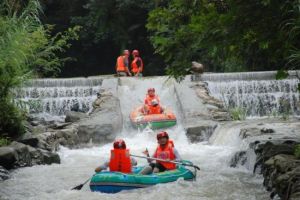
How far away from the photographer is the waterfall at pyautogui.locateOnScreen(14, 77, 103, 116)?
1648 centimetres

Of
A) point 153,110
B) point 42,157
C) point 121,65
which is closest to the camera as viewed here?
point 42,157

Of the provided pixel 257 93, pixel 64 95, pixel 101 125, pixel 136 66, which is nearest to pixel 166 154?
pixel 101 125

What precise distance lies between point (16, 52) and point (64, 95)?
804cm

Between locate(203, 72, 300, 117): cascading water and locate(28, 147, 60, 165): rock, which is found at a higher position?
locate(203, 72, 300, 117): cascading water

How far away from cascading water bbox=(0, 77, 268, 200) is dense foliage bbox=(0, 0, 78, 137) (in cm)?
142

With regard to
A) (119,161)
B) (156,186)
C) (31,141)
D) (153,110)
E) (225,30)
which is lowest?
(156,186)

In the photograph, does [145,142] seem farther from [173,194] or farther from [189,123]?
[173,194]

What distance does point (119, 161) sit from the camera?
6.96 meters

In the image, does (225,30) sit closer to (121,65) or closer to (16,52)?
(16,52)

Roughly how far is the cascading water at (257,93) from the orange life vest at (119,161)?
360 inches

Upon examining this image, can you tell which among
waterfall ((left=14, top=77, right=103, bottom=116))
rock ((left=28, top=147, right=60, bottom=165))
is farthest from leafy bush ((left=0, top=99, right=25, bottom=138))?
waterfall ((left=14, top=77, right=103, bottom=116))

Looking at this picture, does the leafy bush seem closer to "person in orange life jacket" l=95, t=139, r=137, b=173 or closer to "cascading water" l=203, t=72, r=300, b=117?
"person in orange life jacket" l=95, t=139, r=137, b=173

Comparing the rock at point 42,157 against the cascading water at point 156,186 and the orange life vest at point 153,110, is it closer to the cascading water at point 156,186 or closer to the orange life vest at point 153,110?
the cascading water at point 156,186

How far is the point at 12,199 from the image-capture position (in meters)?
6.70
